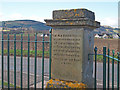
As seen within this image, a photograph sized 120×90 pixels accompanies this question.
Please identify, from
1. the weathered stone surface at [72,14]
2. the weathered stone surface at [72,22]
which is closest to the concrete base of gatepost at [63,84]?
the weathered stone surface at [72,22]

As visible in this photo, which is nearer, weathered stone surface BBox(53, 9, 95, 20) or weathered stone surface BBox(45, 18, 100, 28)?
weathered stone surface BBox(45, 18, 100, 28)

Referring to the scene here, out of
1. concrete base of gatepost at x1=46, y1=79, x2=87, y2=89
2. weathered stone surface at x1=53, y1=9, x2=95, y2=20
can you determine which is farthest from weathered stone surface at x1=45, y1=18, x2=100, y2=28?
concrete base of gatepost at x1=46, y1=79, x2=87, y2=89

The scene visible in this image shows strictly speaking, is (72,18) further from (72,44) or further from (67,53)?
(67,53)

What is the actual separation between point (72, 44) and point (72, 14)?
1.92ft

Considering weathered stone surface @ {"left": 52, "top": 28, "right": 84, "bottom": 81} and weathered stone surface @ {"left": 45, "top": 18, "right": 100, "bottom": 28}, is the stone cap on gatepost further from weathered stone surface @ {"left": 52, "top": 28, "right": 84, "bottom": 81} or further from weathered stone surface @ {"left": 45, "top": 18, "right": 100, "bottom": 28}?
weathered stone surface @ {"left": 52, "top": 28, "right": 84, "bottom": 81}

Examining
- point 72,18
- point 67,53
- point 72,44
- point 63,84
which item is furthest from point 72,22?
point 63,84

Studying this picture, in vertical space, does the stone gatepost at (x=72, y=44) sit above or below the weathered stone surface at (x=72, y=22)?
below

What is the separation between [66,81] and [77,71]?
12.3 inches

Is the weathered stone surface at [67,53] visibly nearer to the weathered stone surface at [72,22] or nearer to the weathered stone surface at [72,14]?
the weathered stone surface at [72,22]

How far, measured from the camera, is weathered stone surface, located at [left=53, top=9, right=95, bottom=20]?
279 centimetres

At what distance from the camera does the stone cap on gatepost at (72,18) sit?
8.91 ft

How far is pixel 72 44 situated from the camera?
2830 mm

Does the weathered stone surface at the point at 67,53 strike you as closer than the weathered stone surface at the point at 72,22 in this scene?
No

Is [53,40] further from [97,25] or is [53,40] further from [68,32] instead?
[97,25]
